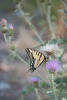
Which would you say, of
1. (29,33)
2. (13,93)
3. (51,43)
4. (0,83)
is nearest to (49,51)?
(51,43)

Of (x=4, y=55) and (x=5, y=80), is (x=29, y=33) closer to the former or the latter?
(x=4, y=55)

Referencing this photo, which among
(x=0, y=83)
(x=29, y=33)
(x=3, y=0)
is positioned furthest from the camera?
(x=3, y=0)

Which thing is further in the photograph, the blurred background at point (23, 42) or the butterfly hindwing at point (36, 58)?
the blurred background at point (23, 42)

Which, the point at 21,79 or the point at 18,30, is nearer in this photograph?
the point at 21,79

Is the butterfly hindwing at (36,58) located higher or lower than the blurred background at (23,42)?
lower

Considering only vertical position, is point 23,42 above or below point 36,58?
above

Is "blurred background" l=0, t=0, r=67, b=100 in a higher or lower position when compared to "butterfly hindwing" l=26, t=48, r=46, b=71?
higher

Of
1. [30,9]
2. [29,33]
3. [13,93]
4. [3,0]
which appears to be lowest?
[13,93]

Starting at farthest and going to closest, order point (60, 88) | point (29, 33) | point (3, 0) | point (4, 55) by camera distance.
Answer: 1. point (3, 0)
2. point (29, 33)
3. point (4, 55)
4. point (60, 88)

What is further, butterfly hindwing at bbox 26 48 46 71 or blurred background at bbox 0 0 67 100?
blurred background at bbox 0 0 67 100

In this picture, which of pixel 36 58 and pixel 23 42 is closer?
pixel 36 58

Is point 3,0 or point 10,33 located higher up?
point 3,0
